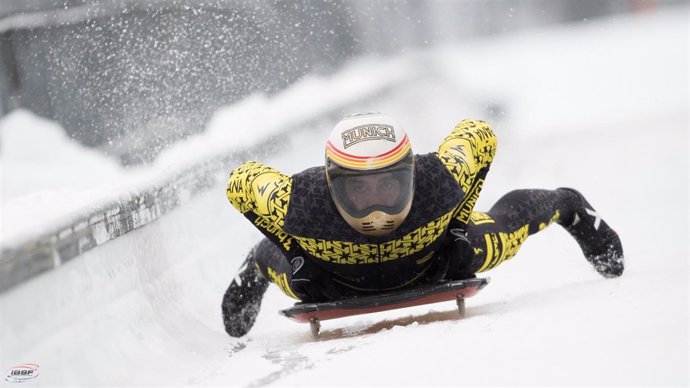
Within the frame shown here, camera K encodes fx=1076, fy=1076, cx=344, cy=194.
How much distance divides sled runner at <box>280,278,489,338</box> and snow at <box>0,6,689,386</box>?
0.35 feet

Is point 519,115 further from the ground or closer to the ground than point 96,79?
closer to the ground

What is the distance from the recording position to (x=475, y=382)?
3111 mm

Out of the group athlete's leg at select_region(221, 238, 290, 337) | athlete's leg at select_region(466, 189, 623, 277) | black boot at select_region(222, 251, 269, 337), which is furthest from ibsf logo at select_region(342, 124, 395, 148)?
black boot at select_region(222, 251, 269, 337)

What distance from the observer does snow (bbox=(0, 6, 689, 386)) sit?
11.2ft

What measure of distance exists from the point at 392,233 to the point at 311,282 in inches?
17.8

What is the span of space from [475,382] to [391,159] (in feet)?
4.05

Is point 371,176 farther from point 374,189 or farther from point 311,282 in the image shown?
point 311,282

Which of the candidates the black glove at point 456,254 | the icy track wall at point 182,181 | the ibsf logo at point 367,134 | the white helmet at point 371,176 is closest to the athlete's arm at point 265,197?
the white helmet at point 371,176

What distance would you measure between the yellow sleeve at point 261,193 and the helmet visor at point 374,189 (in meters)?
0.33

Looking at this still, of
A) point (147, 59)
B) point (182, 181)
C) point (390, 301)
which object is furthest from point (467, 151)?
point (147, 59)

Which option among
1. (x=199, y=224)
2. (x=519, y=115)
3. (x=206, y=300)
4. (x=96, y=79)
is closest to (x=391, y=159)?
(x=206, y=300)

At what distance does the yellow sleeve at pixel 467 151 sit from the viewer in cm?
452

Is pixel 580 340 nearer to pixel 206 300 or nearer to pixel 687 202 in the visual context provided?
pixel 206 300

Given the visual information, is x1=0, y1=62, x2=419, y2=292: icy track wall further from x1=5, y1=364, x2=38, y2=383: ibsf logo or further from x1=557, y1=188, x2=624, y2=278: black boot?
x1=557, y1=188, x2=624, y2=278: black boot
